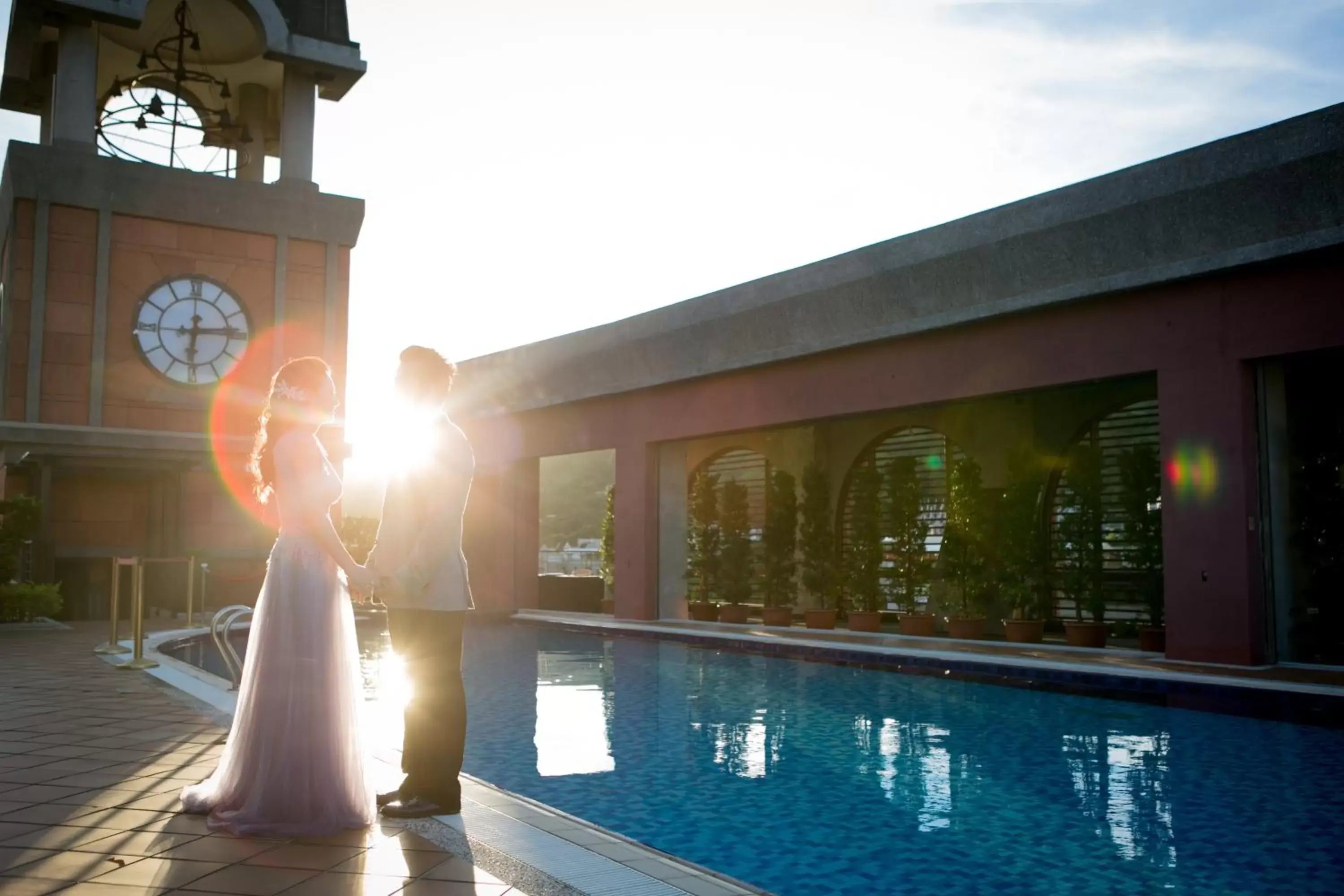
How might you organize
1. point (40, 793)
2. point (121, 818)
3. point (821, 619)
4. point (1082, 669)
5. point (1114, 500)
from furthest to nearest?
point (821, 619) → point (1114, 500) → point (1082, 669) → point (40, 793) → point (121, 818)

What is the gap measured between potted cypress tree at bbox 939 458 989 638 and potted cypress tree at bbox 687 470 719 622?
4318 millimetres

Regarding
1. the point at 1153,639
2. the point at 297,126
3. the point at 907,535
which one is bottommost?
the point at 1153,639

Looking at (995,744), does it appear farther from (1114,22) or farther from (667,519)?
(667,519)

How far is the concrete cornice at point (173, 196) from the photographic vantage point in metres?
19.6

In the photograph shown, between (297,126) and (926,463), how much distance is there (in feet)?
46.0

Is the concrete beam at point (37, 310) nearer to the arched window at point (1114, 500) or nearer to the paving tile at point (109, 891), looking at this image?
the arched window at point (1114, 500)

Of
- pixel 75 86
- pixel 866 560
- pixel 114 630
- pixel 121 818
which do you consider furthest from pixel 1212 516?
pixel 75 86

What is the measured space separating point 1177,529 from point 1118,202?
127 inches

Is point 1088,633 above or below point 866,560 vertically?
below

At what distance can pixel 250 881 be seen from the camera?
3.48 metres

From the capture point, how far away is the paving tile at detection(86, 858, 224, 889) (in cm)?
345

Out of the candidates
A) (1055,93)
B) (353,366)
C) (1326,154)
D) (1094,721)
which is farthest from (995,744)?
(353,366)

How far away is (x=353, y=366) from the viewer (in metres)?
23.3

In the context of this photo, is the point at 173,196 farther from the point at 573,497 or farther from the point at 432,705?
the point at 573,497
